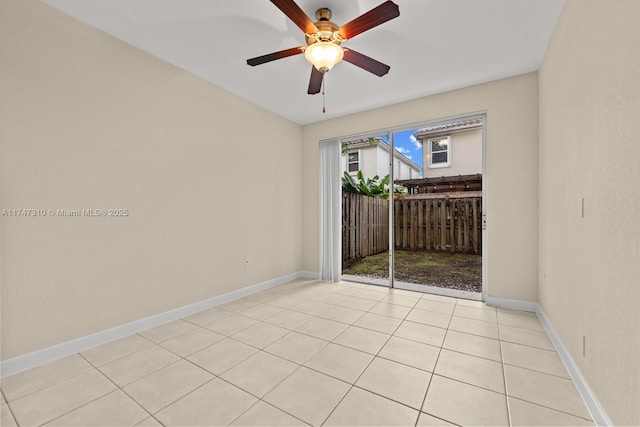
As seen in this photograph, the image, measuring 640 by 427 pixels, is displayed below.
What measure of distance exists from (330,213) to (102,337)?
3.23 m

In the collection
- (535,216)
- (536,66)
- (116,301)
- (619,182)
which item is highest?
(536,66)

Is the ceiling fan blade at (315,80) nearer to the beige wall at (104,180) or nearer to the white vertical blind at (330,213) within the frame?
the beige wall at (104,180)

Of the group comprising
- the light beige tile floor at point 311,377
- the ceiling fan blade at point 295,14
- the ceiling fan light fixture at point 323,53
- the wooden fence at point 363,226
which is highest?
the ceiling fan blade at point 295,14

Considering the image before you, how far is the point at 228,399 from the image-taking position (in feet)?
5.24

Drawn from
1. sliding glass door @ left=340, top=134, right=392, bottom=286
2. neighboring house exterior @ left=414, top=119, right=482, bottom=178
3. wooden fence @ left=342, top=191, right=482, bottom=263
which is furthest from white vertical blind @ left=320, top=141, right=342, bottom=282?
neighboring house exterior @ left=414, top=119, right=482, bottom=178

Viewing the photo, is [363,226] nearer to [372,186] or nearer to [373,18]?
[372,186]

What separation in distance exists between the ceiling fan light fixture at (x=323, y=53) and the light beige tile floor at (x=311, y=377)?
2.37 m

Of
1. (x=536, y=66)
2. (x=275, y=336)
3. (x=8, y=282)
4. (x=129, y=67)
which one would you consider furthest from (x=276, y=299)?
(x=536, y=66)

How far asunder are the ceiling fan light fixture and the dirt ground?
357 centimetres

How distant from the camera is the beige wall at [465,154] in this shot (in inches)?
292

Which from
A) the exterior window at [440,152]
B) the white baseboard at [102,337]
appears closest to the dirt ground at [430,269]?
the white baseboard at [102,337]

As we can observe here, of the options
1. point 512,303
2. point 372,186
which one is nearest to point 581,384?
point 512,303

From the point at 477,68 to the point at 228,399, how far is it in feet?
12.7

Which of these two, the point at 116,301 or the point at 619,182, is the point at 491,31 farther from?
the point at 116,301
